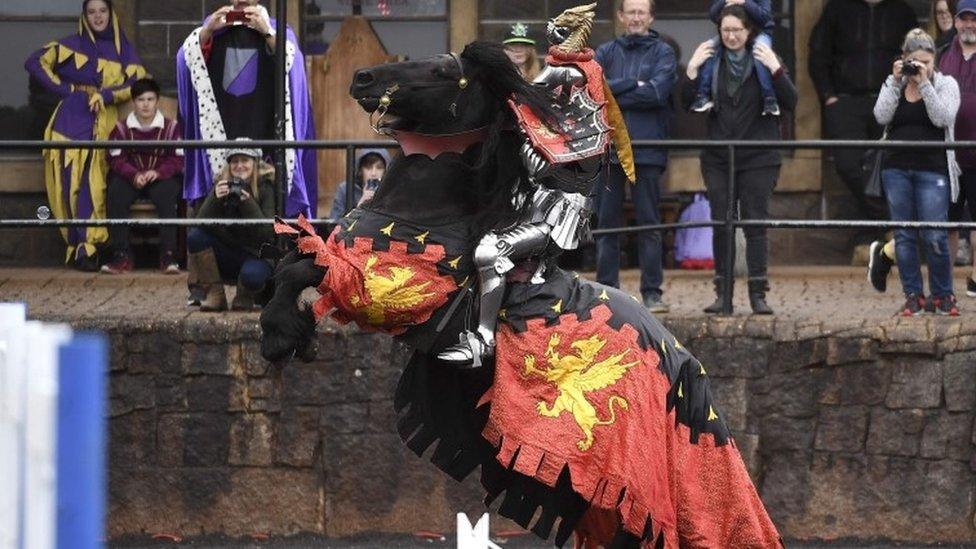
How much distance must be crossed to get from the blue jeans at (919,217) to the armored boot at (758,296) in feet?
2.29

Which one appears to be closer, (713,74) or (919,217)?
(919,217)

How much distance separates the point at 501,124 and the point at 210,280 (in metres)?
3.99

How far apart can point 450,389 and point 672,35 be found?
23.1 feet

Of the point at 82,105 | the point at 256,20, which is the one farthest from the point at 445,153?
the point at 82,105

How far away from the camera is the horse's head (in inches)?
303

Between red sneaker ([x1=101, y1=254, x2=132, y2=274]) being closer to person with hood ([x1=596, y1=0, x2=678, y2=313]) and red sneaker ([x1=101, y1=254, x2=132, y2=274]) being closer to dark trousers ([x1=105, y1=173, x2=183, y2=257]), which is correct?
dark trousers ([x1=105, y1=173, x2=183, y2=257])

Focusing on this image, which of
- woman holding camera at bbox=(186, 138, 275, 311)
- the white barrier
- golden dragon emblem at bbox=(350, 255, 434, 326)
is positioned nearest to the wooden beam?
woman holding camera at bbox=(186, 138, 275, 311)

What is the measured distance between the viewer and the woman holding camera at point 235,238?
11516 millimetres

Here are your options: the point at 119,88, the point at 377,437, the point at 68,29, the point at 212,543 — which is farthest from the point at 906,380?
the point at 68,29

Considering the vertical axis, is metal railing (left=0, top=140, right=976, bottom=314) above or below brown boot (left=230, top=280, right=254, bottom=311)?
above

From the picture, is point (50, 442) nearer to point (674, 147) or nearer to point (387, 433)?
point (387, 433)

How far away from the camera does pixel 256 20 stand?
1220 centimetres

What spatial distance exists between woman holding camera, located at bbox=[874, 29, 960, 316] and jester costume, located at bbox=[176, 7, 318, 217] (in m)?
2.95

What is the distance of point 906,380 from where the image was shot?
11172 mm
